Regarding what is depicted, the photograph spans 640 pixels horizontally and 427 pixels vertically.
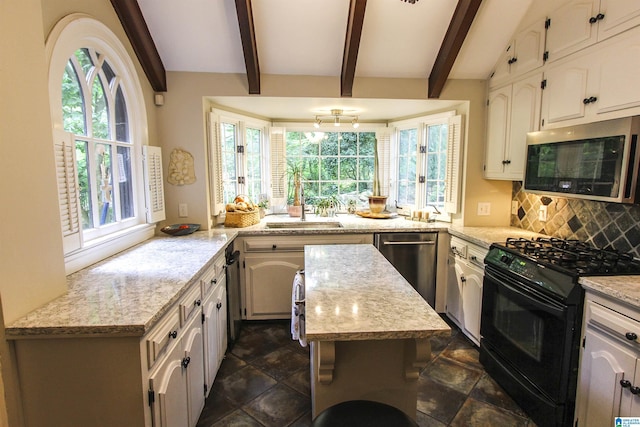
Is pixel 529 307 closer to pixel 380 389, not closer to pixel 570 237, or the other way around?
pixel 570 237

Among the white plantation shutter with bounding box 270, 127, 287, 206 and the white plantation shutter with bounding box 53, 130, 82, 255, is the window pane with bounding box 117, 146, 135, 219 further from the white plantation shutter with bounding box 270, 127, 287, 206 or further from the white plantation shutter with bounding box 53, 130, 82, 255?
the white plantation shutter with bounding box 270, 127, 287, 206

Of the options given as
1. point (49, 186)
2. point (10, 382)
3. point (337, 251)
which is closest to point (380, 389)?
point (337, 251)

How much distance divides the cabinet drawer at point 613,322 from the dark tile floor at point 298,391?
30.6 inches

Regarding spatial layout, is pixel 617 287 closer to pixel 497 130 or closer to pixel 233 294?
pixel 497 130

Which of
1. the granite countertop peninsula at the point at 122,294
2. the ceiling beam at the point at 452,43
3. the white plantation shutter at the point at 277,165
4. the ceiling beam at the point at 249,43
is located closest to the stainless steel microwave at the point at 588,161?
the ceiling beam at the point at 452,43

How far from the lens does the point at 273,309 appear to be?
312cm

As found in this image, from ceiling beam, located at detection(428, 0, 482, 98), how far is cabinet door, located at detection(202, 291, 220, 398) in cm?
248

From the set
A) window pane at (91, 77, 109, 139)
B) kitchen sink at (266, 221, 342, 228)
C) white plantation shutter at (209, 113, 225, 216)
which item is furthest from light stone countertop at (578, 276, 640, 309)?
window pane at (91, 77, 109, 139)

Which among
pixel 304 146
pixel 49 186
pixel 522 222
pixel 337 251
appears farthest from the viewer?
pixel 304 146

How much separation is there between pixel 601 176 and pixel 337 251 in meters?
1.55

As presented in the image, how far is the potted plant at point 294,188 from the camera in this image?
12.3 ft

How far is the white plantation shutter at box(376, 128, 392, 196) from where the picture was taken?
3963mm

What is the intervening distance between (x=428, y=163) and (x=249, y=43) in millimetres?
2110

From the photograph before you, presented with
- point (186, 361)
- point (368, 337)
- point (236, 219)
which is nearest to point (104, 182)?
point (236, 219)
